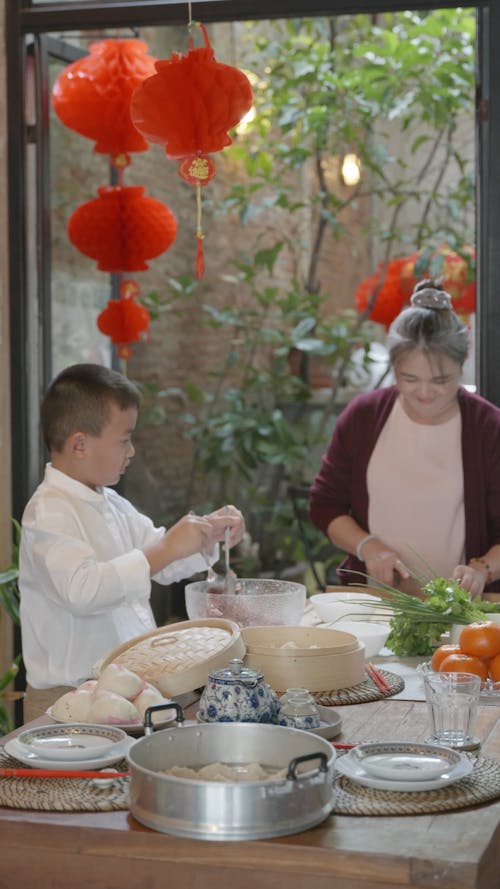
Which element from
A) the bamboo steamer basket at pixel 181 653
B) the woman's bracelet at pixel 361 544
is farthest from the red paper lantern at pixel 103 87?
the bamboo steamer basket at pixel 181 653

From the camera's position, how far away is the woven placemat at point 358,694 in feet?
7.34

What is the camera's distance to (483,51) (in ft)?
11.9

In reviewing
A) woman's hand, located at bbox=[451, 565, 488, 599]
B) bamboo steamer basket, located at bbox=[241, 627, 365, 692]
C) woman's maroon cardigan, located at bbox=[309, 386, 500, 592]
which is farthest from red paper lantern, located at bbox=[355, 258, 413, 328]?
bamboo steamer basket, located at bbox=[241, 627, 365, 692]

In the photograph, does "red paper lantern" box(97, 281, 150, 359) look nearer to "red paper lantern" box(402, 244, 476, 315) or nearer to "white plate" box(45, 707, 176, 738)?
"red paper lantern" box(402, 244, 476, 315)

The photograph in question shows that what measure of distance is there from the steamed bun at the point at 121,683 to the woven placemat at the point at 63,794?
0.26 m

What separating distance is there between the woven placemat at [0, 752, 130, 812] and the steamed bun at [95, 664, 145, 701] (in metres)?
0.26

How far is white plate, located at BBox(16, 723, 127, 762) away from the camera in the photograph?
178cm

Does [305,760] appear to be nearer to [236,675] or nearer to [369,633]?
[236,675]

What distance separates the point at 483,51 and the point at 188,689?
2.35m

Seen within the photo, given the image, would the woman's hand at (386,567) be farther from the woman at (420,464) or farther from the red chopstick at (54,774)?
the red chopstick at (54,774)

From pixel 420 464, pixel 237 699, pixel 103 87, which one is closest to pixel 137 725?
pixel 237 699

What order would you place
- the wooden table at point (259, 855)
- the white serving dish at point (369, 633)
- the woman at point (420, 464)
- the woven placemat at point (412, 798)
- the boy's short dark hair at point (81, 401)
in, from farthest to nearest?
the woman at point (420, 464), the boy's short dark hair at point (81, 401), the white serving dish at point (369, 633), the woven placemat at point (412, 798), the wooden table at point (259, 855)

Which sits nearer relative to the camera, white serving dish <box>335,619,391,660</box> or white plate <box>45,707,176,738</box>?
white plate <box>45,707,176,738</box>

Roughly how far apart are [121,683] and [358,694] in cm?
51
